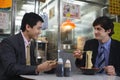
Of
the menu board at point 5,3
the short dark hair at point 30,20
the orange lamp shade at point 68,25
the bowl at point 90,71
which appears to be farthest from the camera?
the orange lamp shade at point 68,25

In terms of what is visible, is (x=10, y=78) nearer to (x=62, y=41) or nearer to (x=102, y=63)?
(x=102, y=63)

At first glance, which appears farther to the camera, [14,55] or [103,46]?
[103,46]

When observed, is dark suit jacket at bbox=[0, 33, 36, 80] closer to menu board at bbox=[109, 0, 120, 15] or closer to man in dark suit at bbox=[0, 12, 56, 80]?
man in dark suit at bbox=[0, 12, 56, 80]

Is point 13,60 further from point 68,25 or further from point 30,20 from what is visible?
point 68,25

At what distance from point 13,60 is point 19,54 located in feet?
0.46

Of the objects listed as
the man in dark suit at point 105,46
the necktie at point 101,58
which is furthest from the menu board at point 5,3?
the necktie at point 101,58

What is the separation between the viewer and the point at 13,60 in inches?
82.5

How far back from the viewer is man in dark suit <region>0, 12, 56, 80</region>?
204 cm

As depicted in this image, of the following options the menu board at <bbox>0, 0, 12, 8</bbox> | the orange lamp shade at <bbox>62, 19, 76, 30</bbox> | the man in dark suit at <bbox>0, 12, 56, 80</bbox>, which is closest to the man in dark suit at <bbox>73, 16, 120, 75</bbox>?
the man in dark suit at <bbox>0, 12, 56, 80</bbox>

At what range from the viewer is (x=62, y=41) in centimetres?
367

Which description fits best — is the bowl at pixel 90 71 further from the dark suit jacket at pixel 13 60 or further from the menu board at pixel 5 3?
the menu board at pixel 5 3

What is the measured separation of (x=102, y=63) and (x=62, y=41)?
46.7 inches

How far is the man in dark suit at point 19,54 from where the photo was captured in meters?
2.04

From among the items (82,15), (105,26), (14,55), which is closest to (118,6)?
(82,15)
